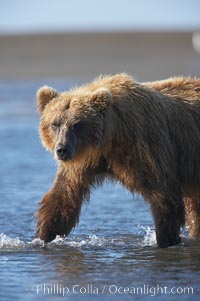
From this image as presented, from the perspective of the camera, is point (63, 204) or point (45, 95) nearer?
point (45, 95)

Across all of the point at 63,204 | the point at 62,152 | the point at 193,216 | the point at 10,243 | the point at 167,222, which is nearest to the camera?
the point at 62,152

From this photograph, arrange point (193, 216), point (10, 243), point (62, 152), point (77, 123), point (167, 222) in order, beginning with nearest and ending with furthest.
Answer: point (62, 152) < point (77, 123) < point (167, 222) < point (10, 243) < point (193, 216)

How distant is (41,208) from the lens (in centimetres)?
866

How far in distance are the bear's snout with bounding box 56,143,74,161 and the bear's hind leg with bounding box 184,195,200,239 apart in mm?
1597

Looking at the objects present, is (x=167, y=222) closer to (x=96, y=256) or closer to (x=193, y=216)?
(x=96, y=256)

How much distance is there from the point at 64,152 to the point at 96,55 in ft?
80.8

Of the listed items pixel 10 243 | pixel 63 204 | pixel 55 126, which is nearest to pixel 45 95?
pixel 55 126

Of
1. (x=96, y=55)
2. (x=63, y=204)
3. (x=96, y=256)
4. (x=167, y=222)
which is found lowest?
(x=96, y=256)

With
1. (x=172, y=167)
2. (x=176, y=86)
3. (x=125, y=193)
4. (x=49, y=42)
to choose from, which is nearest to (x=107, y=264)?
(x=172, y=167)

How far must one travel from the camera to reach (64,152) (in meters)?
7.95

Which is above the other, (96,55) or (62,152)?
(96,55)

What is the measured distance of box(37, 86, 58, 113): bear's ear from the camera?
836cm

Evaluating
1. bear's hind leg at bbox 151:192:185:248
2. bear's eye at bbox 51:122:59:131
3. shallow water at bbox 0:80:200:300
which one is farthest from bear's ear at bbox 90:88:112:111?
shallow water at bbox 0:80:200:300

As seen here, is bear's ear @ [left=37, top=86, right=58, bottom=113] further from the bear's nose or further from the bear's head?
the bear's nose
